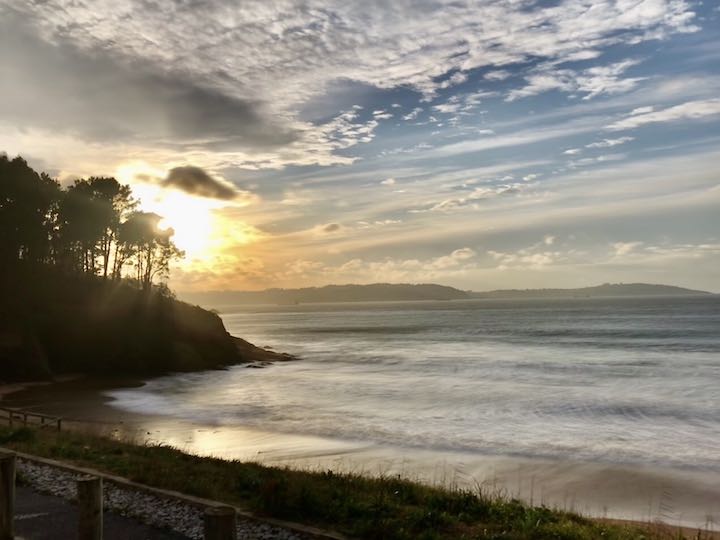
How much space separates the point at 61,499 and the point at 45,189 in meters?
60.4

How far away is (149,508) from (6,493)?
13.9 feet

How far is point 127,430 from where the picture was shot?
29203 mm

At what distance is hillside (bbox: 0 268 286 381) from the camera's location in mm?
50188

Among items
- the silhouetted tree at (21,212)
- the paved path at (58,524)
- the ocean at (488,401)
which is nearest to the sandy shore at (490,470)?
the ocean at (488,401)

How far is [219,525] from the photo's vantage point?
18.2ft

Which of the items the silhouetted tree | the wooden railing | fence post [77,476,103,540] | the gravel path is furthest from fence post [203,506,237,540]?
the silhouetted tree

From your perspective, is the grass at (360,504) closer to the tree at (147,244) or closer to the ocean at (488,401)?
the ocean at (488,401)

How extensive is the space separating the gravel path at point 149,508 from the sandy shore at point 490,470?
8.99 metres

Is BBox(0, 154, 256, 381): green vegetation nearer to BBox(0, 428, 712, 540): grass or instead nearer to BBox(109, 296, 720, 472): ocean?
BBox(109, 296, 720, 472): ocean

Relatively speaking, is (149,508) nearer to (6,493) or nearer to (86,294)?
(6,493)

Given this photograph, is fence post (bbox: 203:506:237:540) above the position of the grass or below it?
above

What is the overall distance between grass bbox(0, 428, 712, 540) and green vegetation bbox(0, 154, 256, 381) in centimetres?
4117

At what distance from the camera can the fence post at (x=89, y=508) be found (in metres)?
6.57

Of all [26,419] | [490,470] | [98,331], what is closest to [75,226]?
[98,331]
